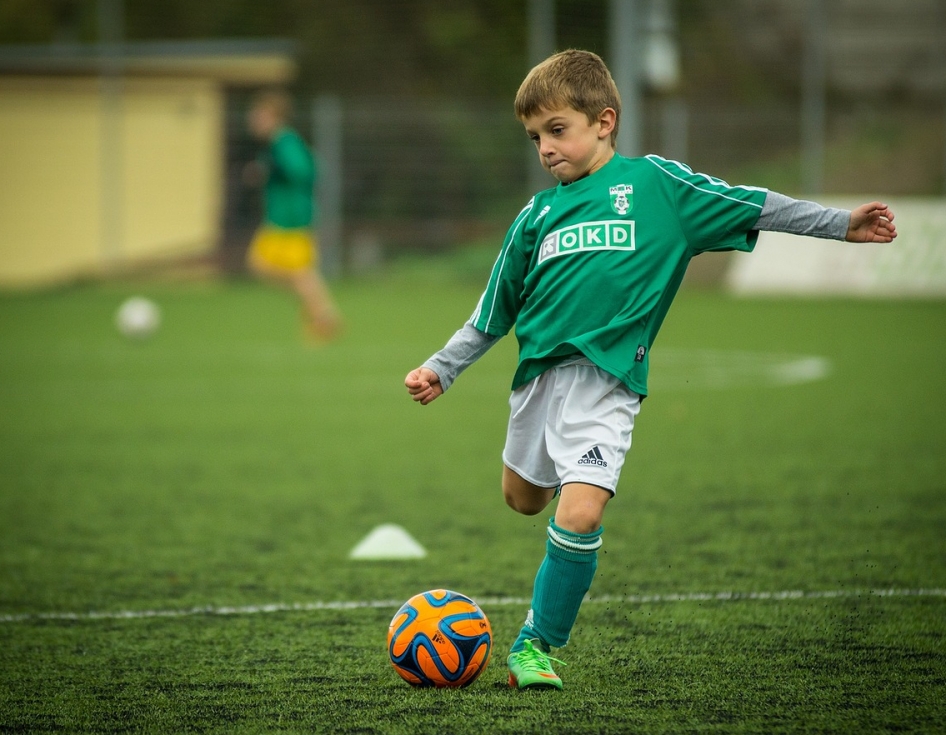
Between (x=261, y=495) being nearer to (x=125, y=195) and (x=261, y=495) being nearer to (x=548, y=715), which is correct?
(x=548, y=715)

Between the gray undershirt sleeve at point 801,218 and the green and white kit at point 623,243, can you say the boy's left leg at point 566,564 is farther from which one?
the gray undershirt sleeve at point 801,218

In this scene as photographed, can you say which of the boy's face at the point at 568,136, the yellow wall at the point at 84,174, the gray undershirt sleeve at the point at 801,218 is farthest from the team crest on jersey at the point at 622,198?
the yellow wall at the point at 84,174

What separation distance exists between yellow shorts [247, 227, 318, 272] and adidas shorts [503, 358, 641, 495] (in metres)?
10.7

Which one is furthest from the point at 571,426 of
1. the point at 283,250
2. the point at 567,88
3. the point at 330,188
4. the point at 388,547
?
the point at 330,188

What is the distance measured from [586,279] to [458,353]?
1.34 ft

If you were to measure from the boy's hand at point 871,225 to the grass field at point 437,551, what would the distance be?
3.60 ft

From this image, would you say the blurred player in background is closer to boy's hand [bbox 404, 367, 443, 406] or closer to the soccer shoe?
boy's hand [bbox 404, 367, 443, 406]

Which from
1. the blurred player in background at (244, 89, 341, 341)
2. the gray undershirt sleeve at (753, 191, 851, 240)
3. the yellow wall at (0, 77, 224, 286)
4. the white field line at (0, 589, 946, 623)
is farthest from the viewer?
the yellow wall at (0, 77, 224, 286)

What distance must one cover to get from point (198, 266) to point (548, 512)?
18474 millimetres

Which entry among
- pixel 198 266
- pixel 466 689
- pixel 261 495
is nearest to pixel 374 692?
pixel 466 689

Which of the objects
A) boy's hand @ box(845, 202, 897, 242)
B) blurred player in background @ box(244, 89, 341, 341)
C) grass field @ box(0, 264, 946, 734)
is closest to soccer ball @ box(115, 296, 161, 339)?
blurred player in background @ box(244, 89, 341, 341)

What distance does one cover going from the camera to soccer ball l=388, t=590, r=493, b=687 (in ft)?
11.6

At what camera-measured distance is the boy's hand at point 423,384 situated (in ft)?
12.0

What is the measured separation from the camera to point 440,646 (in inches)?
139
